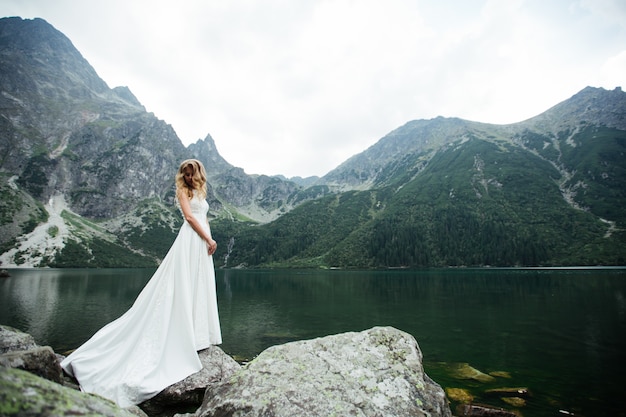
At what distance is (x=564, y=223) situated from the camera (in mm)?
169875

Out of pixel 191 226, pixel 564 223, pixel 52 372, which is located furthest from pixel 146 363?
pixel 564 223

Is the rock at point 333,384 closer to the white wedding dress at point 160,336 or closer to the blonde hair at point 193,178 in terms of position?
the white wedding dress at point 160,336

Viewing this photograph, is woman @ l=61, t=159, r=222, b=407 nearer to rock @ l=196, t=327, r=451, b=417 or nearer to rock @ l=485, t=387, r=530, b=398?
rock @ l=196, t=327, r=451, b=417

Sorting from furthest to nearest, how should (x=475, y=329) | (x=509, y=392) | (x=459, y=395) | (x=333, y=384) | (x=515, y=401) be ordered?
1. (x=475, y=329)
2. (x=509, y=392)
3. (x=459, y=395)
4. (x=515, y=401)
5. (x=333, y=384)

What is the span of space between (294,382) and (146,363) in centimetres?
367

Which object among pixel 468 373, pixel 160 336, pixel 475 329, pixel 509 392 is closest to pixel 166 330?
pixel 160 336

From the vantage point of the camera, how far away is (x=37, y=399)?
166cm

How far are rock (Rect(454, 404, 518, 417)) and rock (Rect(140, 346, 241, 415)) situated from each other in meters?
7.97

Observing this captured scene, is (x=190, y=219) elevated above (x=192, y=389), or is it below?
above

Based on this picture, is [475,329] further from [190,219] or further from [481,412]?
[190,219]

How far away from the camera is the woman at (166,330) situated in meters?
6.40

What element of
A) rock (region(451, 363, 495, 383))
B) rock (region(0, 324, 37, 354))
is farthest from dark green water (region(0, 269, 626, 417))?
rock (region(0, 324, 37, 354))

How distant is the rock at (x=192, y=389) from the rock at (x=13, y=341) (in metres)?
5.25

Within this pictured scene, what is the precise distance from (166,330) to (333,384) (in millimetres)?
4091
